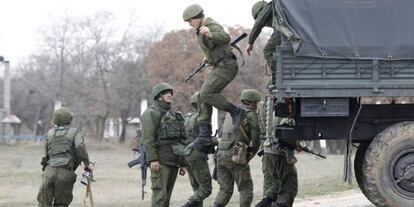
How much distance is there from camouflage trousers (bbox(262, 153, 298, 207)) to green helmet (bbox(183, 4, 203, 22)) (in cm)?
297

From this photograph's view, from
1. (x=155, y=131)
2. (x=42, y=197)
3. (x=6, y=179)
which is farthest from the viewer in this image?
(x=6, y=179)

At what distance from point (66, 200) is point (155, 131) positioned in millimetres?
1905

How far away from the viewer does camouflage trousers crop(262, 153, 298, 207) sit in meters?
11.4

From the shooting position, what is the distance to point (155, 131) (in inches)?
402

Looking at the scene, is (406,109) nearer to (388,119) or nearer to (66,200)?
(388,119)

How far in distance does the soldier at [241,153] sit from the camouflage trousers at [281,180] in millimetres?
785

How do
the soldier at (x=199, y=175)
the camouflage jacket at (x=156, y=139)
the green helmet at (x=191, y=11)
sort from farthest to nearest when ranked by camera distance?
1. the soldier at (x=199, y=175)
2. the camouflage jacket at (x=156, y=139)
3. the green helmet at (x=191, y=11)

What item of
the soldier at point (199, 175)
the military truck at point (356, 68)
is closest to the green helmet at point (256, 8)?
the military truck at point (356, 68)

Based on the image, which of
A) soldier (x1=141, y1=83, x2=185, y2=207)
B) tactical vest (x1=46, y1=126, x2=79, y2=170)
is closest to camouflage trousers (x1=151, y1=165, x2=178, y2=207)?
soldier (x1=141, y1=83, x2=185, y2=207)

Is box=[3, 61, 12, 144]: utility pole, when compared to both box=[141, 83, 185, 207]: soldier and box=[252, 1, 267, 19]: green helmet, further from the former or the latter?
box=[252, 1, 267, 19]: green helmet

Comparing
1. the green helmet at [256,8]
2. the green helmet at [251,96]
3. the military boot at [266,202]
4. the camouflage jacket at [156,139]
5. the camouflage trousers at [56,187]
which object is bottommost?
the military boot at [266,202]

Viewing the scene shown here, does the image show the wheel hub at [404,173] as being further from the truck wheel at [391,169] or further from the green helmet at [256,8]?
the green helmet at [256,8]

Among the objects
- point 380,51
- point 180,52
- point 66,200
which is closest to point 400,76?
point 380,51

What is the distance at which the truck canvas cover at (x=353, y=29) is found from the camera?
26.9 feet
